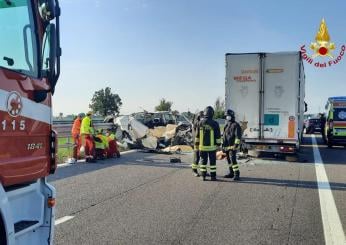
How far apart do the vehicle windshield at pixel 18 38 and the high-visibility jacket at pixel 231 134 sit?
8.97 metres

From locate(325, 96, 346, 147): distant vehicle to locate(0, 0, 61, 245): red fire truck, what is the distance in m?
21.7

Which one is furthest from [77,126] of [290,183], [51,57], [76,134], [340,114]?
[340,114]

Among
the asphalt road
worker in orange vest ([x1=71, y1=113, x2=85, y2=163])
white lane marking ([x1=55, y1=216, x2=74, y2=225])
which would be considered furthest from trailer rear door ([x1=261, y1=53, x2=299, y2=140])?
white lane marking ([x1=55, y1=216, x2=74, y2=225])

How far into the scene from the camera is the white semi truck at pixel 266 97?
16422mm

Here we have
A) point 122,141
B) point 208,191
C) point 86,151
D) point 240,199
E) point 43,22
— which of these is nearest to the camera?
point 43,22

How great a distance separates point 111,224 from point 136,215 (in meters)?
0.72

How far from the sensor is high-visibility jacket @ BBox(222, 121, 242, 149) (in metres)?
12.5

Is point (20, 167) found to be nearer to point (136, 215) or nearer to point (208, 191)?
point (136, 215)

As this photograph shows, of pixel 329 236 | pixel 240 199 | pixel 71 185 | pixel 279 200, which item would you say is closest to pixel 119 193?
pixel 71 185

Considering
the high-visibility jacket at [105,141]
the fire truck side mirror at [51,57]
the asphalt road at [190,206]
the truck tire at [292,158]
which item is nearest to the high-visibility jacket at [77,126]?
the high-visibility jacket at [105,141]

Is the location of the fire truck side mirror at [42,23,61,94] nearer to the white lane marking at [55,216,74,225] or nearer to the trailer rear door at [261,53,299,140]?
the white lane marking at [55,216,74,225]

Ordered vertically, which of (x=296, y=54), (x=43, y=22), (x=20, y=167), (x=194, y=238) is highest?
(x=296, y=54)

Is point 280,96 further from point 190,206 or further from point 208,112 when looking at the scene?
point 190,206

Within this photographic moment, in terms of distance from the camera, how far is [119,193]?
9789 millimetres
